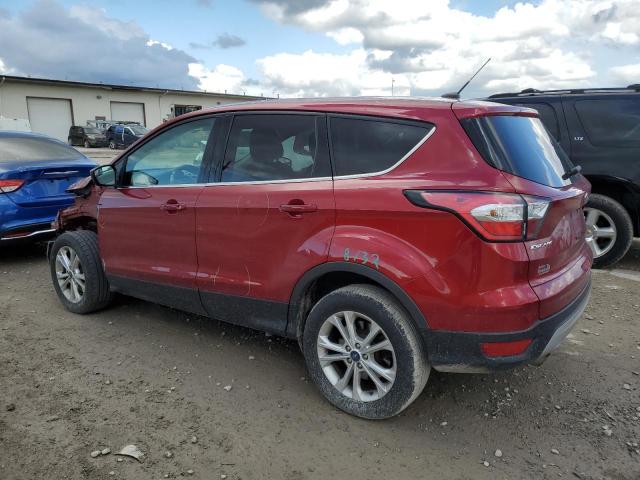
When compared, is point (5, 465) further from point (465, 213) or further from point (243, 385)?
point (465, 213)

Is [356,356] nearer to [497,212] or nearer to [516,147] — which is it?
[497,212]

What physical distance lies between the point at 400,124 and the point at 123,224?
2.36 metres

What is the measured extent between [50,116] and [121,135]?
9.83m

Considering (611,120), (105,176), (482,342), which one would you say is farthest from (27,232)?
(611,120)

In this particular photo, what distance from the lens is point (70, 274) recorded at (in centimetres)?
443

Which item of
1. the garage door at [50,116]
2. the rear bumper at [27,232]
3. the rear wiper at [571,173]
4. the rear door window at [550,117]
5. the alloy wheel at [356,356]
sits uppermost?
the garage door at [50,116]

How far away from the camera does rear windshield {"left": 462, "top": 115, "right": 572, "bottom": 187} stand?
248cm

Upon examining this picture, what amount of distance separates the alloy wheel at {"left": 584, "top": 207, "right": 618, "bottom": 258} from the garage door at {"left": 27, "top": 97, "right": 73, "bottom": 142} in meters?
36.0

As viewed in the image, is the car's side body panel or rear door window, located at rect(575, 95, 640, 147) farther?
rear door window, located at rect(575, 95, 640, 147)

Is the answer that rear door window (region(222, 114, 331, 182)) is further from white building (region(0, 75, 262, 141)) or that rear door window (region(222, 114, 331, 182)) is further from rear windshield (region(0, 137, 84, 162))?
white building (region(0, 75, 262, 141))

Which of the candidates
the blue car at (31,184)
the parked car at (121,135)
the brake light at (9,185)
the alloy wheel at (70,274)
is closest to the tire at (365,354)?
the alloy wheel at (70,274)

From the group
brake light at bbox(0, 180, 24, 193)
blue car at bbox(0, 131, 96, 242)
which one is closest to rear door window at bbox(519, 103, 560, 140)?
Result: blue car at bbox(0, 131, 96, 242)

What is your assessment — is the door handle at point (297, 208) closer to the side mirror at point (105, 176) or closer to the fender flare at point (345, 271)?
the fender flare at point (345, 271)

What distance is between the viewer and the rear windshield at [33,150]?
605 cm
